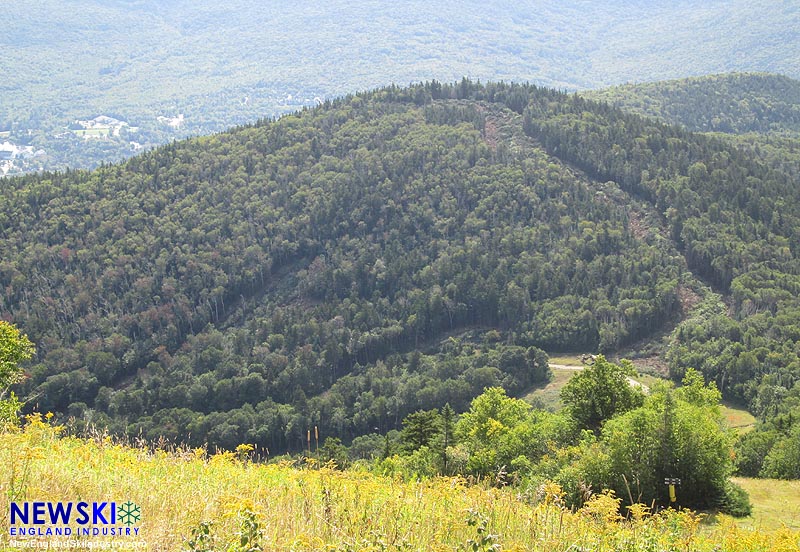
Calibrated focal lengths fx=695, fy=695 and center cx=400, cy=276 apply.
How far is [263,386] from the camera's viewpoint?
11625 cm

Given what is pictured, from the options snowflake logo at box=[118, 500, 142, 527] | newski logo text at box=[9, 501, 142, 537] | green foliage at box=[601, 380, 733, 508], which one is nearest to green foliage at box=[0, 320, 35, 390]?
newski logo text at box=[9, 501, 142, 537]

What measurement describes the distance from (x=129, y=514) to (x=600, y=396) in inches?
1474

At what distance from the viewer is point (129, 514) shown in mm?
10266

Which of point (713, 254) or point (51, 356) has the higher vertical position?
point (713, 254)

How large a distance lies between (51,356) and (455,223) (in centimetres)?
8410

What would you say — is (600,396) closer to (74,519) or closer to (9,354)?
(9,354)

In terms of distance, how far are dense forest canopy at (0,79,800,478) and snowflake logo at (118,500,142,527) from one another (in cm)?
8084

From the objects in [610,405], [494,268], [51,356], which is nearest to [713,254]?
[494,268]

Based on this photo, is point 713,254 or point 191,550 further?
point 713,254

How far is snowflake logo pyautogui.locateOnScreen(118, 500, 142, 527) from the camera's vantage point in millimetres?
10289

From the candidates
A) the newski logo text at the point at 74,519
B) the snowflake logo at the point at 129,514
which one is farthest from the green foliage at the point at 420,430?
the newski logo text at the point at 74,519

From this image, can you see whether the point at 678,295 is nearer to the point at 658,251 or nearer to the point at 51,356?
the point at 658,251

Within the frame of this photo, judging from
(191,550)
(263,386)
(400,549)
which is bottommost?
(263,386)

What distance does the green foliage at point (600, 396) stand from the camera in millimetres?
43281
